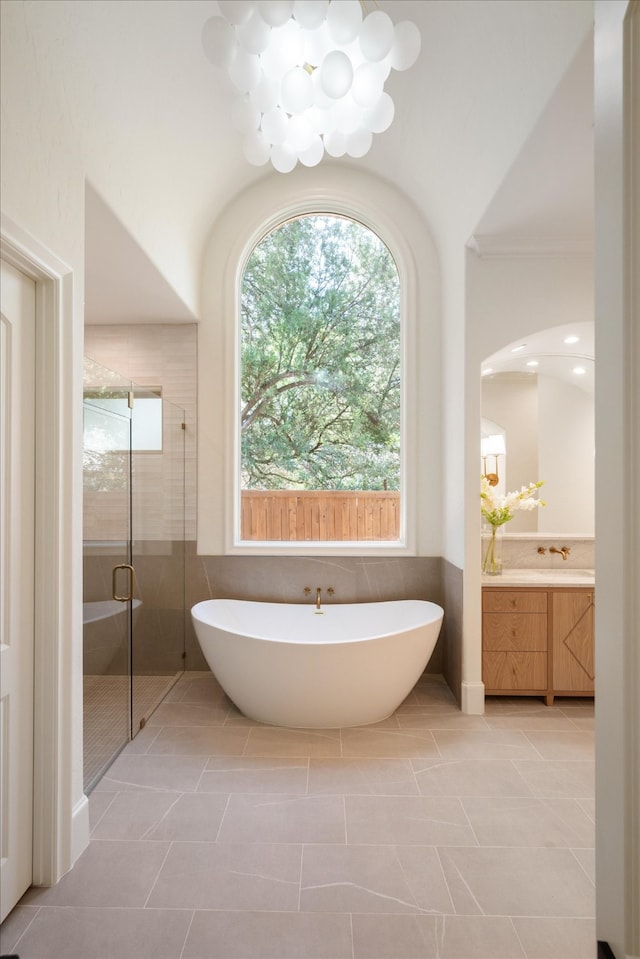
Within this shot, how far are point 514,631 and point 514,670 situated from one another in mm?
237

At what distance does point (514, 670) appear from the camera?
11.5ft

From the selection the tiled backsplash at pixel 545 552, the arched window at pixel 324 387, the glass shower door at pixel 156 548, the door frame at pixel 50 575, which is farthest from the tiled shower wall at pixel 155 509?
the tiled backsplash at pixel 545 552

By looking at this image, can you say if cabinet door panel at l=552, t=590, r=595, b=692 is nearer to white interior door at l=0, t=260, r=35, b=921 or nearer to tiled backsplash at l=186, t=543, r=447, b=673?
tiled backsplash at l=186, t=543, r=447, b=673

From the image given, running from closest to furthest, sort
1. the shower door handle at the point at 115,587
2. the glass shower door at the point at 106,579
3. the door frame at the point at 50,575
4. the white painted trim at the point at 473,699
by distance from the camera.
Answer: the door frame at the point at 50,575 → the glass shower door at the point at 106,579 → the shower door handle at the point at 115,587 → the white painted trim at the point at 473,699

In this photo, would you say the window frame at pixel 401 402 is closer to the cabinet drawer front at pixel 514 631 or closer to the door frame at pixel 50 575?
the cabinet drawer front at pixel 514 631

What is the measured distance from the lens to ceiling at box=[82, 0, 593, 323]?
6.85ft

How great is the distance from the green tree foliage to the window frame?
72mm

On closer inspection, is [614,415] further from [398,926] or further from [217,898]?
[217,898]

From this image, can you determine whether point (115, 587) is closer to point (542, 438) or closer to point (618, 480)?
point (618, 480)

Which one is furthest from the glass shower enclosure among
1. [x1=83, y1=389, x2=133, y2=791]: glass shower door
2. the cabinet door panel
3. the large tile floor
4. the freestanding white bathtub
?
the cabinet door panel

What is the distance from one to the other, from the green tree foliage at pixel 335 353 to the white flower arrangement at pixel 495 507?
0.73 metres

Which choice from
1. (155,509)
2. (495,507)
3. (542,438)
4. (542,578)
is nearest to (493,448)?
(542,438)

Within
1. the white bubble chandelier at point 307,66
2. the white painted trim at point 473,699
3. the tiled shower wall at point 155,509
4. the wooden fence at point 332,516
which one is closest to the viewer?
the white bubble chandelier at point 307,66

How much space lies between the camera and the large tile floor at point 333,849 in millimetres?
1730
